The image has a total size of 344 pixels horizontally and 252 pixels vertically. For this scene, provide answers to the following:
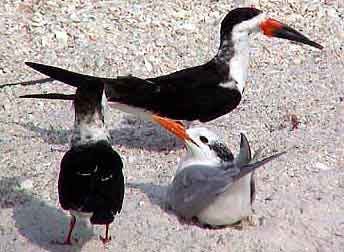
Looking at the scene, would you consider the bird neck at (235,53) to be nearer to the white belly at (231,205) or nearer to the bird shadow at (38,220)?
the white belly at (231,205)

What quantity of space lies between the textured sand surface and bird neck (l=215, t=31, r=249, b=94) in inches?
13.2

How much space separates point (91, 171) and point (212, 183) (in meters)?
0.77

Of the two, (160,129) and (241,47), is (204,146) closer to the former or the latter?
(160,129)

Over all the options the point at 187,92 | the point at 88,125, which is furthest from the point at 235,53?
the point at 88,125

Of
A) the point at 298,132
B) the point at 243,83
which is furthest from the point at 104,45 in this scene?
the point at 298,132

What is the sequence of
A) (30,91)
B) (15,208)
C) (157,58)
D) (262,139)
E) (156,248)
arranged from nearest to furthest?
1. (156,248)
2. (15,208)
3. (262,139)
4. (30,91)
5. (157,58)

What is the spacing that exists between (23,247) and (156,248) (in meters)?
0.68

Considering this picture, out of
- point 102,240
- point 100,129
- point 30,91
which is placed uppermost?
point 100,129

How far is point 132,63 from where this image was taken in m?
7.16

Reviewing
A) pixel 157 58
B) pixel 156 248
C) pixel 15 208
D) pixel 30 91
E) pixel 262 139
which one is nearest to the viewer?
pixel 156 248

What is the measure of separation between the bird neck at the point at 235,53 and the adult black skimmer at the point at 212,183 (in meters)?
1.26

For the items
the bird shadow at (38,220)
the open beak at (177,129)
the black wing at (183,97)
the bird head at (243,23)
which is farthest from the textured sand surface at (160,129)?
the bird head at (243,23)

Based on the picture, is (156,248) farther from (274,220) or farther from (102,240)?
(274,220)

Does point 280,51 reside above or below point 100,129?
below
